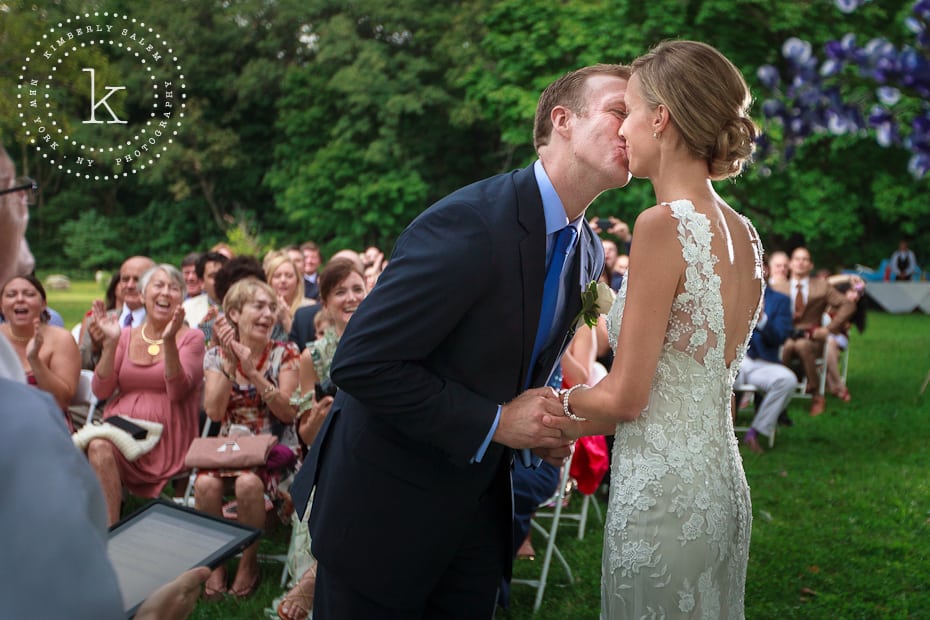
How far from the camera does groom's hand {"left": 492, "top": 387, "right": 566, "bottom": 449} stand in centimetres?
257

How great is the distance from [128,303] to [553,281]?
19.3 ft

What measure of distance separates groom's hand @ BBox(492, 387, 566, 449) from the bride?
4 centimetres

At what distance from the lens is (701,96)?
2486 mm

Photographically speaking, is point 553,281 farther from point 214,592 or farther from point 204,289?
point 204,289

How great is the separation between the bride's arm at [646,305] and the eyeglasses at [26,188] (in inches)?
60.7

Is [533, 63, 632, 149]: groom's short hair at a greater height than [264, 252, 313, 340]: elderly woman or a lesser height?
greater

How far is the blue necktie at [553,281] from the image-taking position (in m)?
2.77

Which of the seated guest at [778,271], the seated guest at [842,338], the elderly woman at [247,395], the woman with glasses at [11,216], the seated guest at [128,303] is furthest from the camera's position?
the seated guest at [842,338]

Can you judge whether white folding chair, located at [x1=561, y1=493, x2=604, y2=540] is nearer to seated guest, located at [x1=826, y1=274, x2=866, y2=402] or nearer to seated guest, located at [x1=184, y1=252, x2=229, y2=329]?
seated guest, located at [x1=184, y1=252, x2=229, y2=329]

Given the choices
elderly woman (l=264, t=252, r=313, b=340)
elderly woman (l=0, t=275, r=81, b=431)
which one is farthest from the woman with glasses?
elderly woman (l=264, t=252, r=313, b=340)

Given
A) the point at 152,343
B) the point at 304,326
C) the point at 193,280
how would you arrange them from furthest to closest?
the point at 193,280 → the point at 304,326 → the point at 152,343

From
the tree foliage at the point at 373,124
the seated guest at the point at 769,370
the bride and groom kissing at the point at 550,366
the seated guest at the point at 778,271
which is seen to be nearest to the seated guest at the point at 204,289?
the seated guest at the point at 769,370

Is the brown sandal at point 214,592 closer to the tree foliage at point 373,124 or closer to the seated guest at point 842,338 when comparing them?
the seated guest at point 842,338

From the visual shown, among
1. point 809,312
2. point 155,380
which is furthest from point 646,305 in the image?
point 809,312
